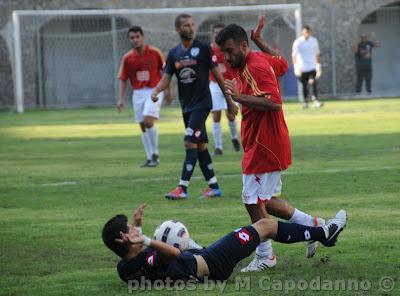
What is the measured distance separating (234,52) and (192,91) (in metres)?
5.29

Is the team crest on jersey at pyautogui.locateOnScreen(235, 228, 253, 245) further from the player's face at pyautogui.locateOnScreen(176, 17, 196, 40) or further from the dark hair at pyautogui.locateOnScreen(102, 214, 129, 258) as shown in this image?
the player's face at pyautogui.locateOnScreen(176, 17, 196, 40)

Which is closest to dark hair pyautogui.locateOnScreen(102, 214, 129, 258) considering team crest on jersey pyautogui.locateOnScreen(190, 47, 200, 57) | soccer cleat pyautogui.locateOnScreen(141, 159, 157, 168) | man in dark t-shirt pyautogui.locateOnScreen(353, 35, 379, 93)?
team crest on jersey pyautogui.locateOnScreen(190, 47, 200, 57)

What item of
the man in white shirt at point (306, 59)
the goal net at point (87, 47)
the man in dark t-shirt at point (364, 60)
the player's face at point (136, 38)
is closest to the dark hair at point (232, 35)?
the player's face at point (136, 38)

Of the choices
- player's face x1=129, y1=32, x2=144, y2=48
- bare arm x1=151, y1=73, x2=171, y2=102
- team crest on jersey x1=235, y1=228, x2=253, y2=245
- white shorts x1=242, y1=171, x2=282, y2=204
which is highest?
player's face x1=129, y1=32, x2=144, y2=48

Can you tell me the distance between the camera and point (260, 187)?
815 cm

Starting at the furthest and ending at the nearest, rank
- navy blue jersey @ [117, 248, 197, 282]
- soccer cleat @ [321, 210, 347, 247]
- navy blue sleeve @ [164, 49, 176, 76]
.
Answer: navy blue sleeve @ [164, 49, 176, 76], soccer cleat @ [321, 210, 347, 247], navy blue jersey @ [117, 248, 197, 282]

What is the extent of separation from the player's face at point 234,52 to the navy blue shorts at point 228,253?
1.38 meters

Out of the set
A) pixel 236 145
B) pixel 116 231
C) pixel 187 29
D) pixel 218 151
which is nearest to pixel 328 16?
pixel 236 145

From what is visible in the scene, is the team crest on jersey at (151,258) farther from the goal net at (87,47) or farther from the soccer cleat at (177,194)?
the goal net at (87,47)

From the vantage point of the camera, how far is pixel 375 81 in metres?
41.4

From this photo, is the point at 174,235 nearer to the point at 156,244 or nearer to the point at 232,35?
the point at 156,244

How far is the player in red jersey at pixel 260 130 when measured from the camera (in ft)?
25.8

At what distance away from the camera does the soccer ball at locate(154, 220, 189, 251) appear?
791cm

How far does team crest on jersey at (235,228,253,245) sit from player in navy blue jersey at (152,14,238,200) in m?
4.92
